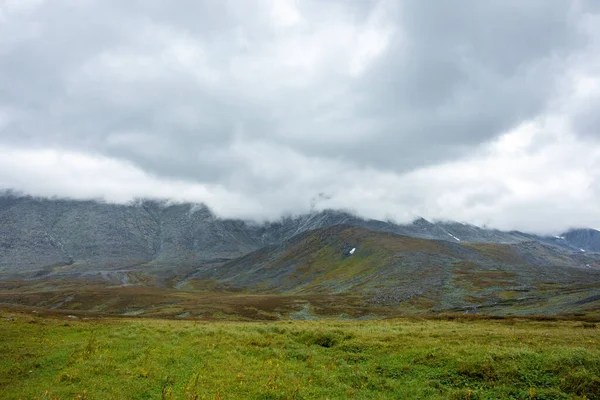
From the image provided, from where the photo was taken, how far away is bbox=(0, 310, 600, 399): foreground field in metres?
18.6

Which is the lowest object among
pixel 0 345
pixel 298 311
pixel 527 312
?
pixel 298 311

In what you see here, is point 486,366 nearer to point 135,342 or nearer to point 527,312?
point 135,342

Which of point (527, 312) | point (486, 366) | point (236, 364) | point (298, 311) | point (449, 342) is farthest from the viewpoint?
point (298, 311)

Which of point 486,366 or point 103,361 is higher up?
point 486,366

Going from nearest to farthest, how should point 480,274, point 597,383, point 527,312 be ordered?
1. point 597,383
2. point 527,312
3. point 480,274

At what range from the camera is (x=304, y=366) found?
77.5 ft

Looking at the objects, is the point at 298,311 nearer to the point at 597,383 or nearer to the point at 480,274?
the point at 597,383

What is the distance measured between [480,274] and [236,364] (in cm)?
17084

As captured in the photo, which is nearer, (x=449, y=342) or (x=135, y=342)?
(x=449, y=342)

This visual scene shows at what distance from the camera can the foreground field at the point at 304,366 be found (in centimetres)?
1858

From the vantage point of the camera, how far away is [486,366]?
19859mm

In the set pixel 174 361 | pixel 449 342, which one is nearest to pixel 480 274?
pixel 449 342

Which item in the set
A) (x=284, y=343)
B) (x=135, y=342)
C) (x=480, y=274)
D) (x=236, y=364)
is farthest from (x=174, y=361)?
(x=480, y=274)

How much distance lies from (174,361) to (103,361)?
14.4ft
